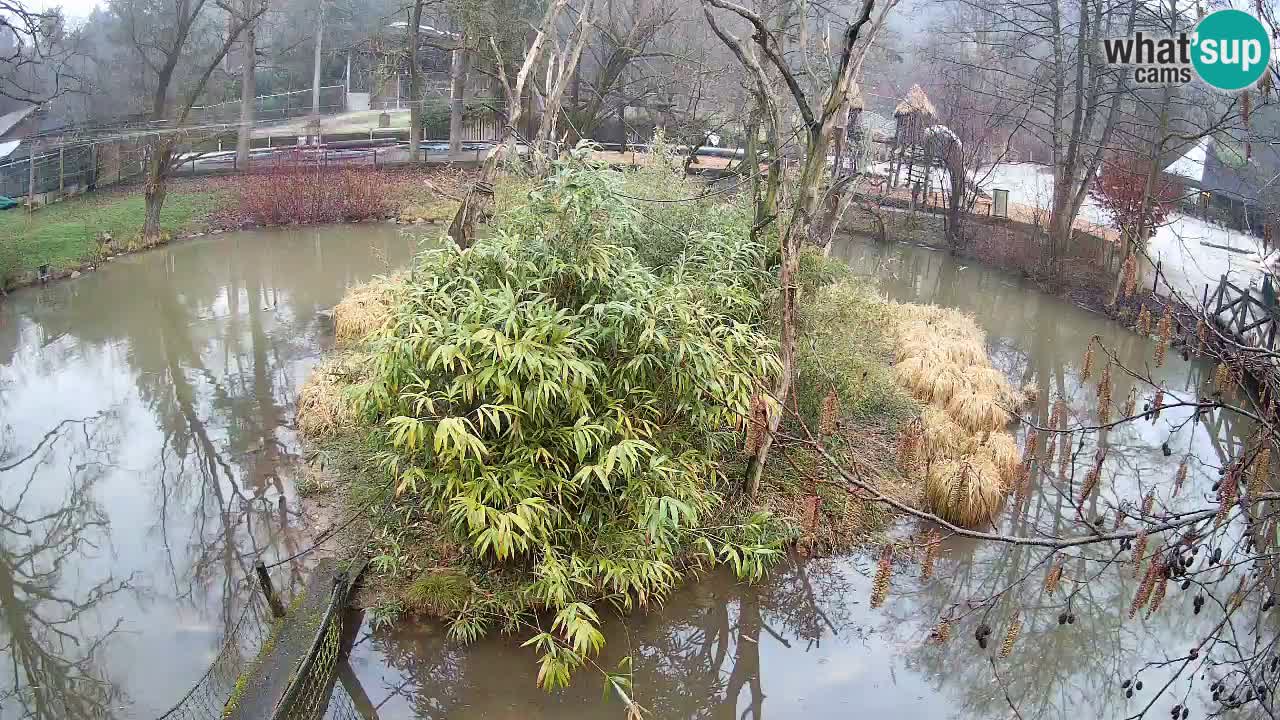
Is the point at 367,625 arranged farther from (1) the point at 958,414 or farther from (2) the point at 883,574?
(1) the point at 958,414

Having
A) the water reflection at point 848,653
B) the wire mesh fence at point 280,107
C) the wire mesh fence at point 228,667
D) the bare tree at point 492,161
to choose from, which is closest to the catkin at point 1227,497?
the water reflection at point 848,653

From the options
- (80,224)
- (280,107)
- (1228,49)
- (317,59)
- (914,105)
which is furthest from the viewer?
(280,107)

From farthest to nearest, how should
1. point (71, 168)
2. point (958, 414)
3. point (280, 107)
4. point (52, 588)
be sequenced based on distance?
point (280, 107) < point (71, 168) < point (958, 414) < point (52, 588)

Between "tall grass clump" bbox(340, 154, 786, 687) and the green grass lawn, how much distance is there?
29.7ft

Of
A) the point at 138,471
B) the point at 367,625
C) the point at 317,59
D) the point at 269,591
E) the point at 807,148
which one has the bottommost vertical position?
Result: the point at 367,625

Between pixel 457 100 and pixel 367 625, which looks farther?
pixel 457 100

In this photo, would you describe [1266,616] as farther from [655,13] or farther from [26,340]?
[655,13]

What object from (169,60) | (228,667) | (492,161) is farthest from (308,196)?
(228,667)

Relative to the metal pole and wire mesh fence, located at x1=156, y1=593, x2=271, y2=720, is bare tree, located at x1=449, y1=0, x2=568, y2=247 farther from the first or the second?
the metal pole

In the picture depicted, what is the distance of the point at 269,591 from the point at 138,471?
293cm

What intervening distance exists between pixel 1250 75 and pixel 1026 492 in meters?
3.30

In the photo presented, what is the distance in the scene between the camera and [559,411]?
17.3 feet

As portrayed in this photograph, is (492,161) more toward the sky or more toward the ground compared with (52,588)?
more toward the sky

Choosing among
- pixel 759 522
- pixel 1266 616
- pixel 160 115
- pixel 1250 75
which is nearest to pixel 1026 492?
pixel 1266 616
